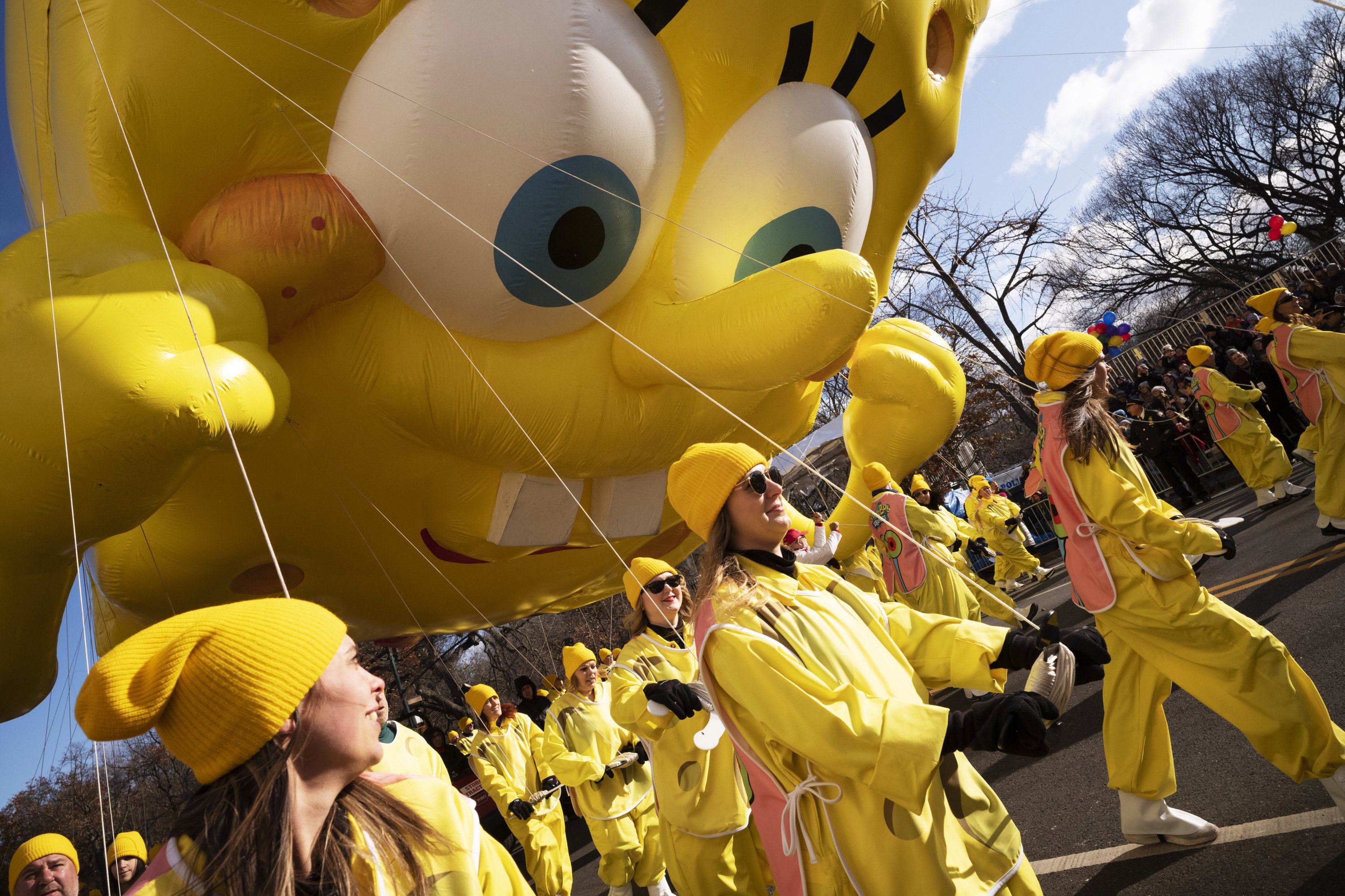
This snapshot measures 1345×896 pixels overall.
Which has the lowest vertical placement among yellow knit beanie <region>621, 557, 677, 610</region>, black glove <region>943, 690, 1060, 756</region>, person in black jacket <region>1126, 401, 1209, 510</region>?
person in black jacket <region>1126, 401, 1209, 510</region>

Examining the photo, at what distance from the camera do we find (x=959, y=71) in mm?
3842

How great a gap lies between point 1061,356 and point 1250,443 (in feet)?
24.5

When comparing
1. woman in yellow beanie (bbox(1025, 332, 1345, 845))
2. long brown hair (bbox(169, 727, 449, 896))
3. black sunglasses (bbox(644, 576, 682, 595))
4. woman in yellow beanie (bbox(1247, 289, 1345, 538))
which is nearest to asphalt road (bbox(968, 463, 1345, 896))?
woman in yellow beanie (bbox(1025, 332, 1345, 845))

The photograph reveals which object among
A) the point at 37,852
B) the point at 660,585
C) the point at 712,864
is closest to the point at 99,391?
the point at 660,585

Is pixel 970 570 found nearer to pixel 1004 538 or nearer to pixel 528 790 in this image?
pixel 1004 538

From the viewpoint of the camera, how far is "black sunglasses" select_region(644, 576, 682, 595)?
4.35 metres

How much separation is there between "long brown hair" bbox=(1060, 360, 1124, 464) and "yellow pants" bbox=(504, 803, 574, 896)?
5.01 meters

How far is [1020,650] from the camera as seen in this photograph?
2.13m

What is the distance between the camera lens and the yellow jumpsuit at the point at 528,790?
6539 millimetres

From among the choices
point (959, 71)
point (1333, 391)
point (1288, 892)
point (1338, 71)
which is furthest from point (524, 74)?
point (1338, 71)

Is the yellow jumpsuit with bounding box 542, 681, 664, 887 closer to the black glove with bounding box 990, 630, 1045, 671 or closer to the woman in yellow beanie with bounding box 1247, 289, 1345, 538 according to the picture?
the black glove with bounding box 990, 630, 1045, 671

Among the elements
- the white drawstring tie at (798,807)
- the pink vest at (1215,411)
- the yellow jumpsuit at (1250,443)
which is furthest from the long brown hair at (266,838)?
the pink vest at (1215,411)

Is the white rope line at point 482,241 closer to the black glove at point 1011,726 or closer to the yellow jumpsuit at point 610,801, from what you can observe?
the black glove at point 1011,726

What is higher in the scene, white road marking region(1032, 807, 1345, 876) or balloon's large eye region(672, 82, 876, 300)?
balloon's large eye region(672, 82, 876, 300)
